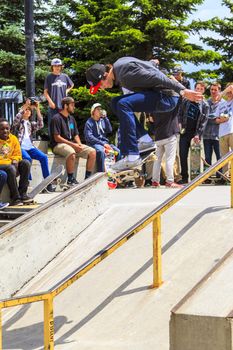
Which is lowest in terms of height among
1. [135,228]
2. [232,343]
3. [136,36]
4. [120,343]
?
[120,343]

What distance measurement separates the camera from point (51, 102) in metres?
12.2

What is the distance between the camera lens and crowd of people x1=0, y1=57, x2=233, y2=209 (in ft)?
24.2

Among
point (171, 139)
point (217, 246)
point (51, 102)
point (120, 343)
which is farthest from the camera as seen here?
point (51, 102)

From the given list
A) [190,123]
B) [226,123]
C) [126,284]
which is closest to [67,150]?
[190,123]

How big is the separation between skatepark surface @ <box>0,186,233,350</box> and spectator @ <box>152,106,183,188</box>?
4.12 feet

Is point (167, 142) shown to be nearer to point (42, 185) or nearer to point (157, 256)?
point (42, 185)

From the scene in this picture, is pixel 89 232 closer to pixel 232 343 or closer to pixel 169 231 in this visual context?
pixel 169 231

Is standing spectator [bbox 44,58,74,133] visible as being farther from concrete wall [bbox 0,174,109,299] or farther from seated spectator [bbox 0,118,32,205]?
concrete wall [bbox 0,174,109,299]

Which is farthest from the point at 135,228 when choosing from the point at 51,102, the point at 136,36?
the point at 136,36

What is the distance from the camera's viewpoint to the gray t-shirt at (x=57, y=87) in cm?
1240

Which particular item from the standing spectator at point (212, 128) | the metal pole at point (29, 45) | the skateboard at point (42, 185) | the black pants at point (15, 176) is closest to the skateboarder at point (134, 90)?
the black pants at point (15, 176)

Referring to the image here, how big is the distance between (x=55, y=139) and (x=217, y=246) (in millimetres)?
5487

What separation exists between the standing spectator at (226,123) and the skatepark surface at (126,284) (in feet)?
10.5

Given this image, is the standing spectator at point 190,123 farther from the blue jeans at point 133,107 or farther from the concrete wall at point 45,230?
the blue jeans at point 133,107
